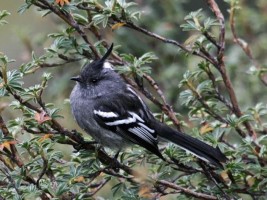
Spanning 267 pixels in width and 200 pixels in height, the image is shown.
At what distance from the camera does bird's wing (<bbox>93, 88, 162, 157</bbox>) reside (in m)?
4.96

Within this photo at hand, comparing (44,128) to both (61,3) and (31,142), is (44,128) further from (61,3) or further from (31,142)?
(61,3)

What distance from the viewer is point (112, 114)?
5168 millimetres

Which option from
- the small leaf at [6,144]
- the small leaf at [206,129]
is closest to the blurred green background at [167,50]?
the small leaf at [206,129]

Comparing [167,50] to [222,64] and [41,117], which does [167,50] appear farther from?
[41,117]

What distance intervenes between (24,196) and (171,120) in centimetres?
135

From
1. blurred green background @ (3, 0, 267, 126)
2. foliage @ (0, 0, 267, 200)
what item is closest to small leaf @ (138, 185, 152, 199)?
foliage @ (0, 0, 267, 200)

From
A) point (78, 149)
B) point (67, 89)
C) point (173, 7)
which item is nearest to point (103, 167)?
point (78, 149)

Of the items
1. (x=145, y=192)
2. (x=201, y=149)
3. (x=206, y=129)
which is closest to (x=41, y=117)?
(x=145, y=192)

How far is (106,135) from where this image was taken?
5.00m

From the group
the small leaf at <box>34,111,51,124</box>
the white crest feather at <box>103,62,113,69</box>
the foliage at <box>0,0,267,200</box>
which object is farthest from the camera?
the white crest feather at <box>103,62,113,69</box>

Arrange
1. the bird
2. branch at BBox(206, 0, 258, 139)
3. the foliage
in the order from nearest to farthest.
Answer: the foliage, branch at BBox(206, 0, 258, 139), the bird

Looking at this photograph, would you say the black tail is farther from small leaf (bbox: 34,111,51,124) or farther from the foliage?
small leaf (bbox: 34,111,51,124)

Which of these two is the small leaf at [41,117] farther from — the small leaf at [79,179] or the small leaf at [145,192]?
the small leaf at [145,192]

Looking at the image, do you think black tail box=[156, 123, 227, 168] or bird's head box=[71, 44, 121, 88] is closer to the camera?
black tail box=[156, 123, 227, 168]
